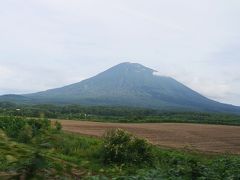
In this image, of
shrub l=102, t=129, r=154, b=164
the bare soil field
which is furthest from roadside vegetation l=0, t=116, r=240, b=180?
the bare soil field

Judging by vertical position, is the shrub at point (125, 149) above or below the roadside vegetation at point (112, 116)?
below

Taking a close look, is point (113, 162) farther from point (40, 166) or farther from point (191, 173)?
point (40, 166)

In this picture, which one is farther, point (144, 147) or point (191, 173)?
point (144, 147)

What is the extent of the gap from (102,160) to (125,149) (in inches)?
32.8

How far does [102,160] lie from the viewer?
52.7 feet

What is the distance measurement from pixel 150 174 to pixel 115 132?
1066 cm

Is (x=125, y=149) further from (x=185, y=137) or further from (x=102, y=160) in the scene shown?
(x=185, y=137)

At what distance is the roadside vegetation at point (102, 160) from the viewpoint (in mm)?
4532

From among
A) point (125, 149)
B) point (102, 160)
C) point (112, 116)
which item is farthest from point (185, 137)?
point (112, 116)

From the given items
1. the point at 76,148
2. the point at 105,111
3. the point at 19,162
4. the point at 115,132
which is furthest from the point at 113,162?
the point at 105,111

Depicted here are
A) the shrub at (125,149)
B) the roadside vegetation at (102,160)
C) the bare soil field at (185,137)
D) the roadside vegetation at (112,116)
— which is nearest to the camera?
the roadside vegetation at (102,160)

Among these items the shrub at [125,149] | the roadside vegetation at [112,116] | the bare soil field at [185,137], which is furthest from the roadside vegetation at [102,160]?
the roadside vegetation at [112,116]

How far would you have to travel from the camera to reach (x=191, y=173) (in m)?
7.72

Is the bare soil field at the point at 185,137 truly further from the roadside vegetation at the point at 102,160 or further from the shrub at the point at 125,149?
the roadside vegetation at the point at 102,160
